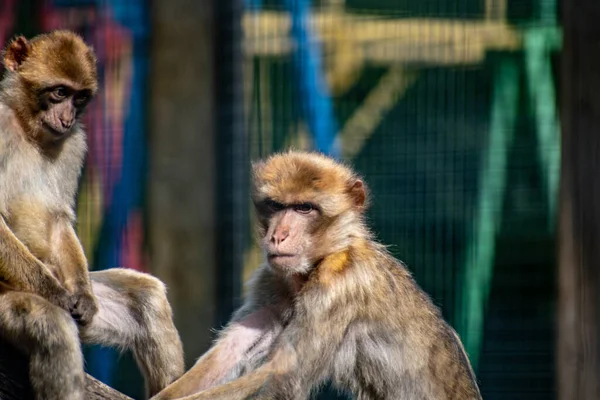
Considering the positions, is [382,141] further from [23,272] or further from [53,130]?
[23,272]

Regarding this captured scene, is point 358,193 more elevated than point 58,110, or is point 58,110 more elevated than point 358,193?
point 58,110

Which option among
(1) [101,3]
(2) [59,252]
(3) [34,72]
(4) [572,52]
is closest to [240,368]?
(2) [59,252]

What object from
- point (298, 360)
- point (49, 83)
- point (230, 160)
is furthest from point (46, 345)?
point (230, 160)

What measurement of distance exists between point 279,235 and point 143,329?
92 cm

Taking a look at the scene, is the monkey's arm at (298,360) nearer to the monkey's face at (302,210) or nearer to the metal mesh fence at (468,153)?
the monkey's face at (302,210)

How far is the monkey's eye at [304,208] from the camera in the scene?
6.39 m

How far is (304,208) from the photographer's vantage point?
641cm

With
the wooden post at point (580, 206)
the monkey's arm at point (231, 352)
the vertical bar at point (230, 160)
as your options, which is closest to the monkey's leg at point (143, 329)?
the monkey's arm at point (231, 352)

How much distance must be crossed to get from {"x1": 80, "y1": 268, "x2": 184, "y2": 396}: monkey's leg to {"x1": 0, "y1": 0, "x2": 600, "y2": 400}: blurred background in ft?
3.83

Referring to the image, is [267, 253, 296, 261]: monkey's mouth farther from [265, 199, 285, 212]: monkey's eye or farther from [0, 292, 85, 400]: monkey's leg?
[0, 292, 85, 400]: monkey's leg

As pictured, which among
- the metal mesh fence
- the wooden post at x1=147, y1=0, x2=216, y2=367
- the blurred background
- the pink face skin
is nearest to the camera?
the pink face skin

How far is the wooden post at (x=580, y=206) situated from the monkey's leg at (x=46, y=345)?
2.75 meters

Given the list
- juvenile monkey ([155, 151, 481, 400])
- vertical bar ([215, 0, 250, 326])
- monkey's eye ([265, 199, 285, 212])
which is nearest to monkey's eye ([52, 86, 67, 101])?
juvenile monkey ([155, 151, 481, 400])

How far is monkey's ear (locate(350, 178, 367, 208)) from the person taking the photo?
655 centimetres
